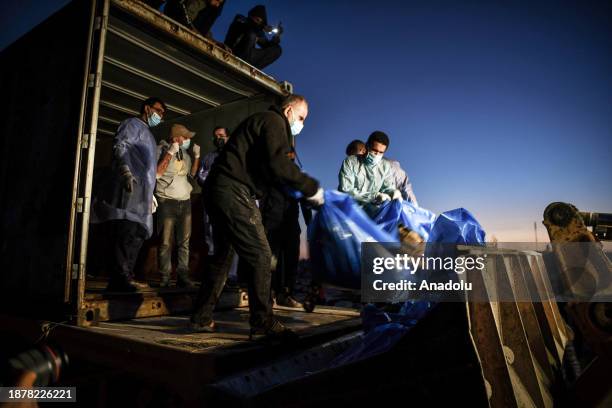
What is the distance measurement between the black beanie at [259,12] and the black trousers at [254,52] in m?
0.50

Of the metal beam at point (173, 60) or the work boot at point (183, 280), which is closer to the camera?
the metal beam at point (173, 60)

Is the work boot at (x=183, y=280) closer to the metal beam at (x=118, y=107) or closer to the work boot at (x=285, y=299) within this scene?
the work boot at (x=285, y=299)

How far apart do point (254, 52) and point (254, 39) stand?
215mm

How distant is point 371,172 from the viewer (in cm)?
481

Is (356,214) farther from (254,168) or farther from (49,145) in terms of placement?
(49,145)

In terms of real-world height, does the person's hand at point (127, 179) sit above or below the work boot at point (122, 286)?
above

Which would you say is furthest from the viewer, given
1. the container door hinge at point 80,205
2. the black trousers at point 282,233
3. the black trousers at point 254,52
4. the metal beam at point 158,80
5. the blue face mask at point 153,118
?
the black trousers at point 254,52

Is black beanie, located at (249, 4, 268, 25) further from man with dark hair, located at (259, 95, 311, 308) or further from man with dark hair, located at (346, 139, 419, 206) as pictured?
man with dark hair, located at (259, 95, 311, 308)

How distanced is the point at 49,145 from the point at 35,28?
1720 mm

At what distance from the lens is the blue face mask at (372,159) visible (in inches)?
186

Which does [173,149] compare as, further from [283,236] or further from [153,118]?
[283,236]

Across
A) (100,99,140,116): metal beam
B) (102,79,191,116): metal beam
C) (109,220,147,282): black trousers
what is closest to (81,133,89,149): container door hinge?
(109,220,147,282): black trousers

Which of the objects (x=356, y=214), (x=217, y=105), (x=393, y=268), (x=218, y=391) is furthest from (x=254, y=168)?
(x=217, y=105)

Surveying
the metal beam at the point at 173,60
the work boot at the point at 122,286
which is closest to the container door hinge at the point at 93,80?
the metal beam at the point at 173,60
